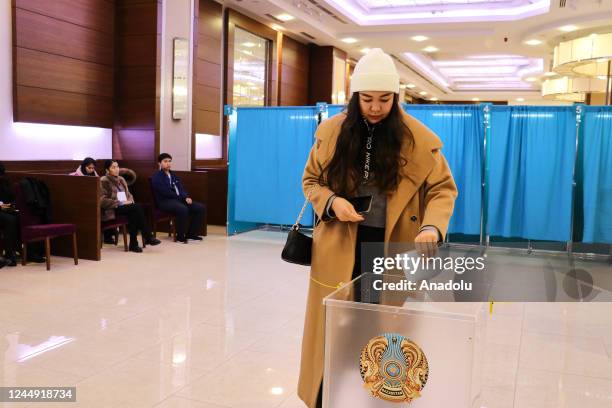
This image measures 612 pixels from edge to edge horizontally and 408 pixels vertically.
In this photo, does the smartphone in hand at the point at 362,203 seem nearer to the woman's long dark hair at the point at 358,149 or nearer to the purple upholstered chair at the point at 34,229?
the woman's long dark hair at the point at 358,149

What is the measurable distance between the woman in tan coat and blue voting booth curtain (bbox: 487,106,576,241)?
5.50 m

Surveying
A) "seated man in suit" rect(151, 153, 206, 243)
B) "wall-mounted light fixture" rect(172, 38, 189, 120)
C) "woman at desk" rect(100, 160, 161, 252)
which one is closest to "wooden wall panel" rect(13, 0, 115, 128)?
"wall-mounted light fixture" rect(172, 38, 189, 120)

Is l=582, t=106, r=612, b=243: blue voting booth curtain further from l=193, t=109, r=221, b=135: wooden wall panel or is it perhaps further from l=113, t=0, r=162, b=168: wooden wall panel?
l=113, t=0, r=162, b=168: wooden wall panel

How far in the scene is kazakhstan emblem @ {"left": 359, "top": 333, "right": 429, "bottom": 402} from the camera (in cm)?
147

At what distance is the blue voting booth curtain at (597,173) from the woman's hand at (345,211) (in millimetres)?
5936

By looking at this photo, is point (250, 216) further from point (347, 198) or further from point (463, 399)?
point (463, 399)

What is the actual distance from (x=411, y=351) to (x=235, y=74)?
1022cm

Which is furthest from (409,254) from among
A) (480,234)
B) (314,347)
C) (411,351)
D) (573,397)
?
(480,234)

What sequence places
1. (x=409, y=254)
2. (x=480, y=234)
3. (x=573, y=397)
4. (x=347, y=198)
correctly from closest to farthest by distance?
(x=409, y=254) → (x=347, y=198) → (x=573, y=397) → (x=480, y=234)

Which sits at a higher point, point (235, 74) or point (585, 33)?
point (585, 33)

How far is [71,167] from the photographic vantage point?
8.16 metres

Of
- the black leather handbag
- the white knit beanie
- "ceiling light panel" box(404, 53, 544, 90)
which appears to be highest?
"ceiling light panel" box(404, 53, 544, 90)

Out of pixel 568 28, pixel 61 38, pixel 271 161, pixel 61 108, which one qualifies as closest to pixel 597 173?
pixel 271 161

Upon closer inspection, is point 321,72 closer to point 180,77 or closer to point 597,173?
point 180,77
